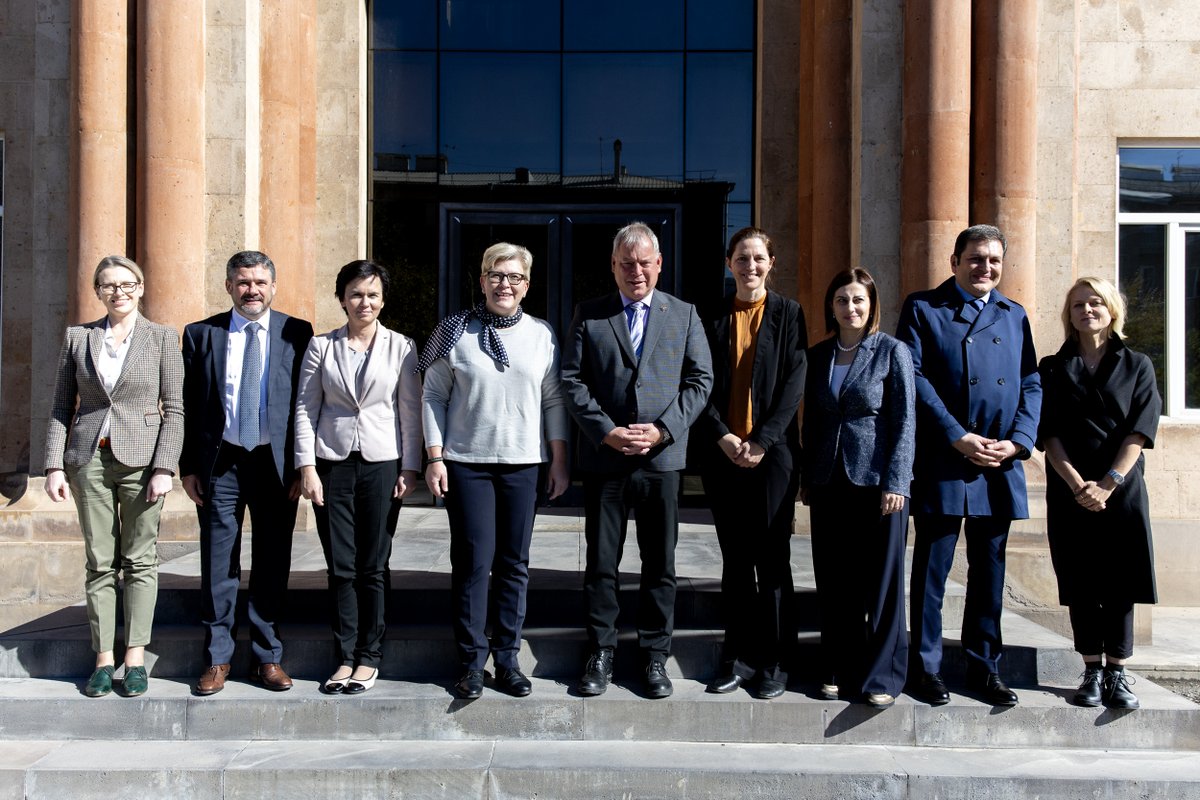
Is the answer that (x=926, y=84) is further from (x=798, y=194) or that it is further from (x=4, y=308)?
(x=4, y=308)

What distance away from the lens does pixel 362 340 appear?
197 inches

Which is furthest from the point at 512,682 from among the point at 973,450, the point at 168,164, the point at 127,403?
the point at 168,164

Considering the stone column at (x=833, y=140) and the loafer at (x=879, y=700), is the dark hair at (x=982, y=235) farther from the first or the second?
the stone column at (x=833, y=140)

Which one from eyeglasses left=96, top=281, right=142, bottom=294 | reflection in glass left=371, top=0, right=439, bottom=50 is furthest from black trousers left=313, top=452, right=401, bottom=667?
reflection in glass left=371, top=0, right=439, bottom=50

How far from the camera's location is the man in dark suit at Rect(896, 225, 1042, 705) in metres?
4.75

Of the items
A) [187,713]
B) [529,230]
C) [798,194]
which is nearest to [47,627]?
[187,713]

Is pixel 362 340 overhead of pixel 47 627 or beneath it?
overhead

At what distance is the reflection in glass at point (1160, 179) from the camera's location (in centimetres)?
856

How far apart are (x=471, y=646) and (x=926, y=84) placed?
5.53m

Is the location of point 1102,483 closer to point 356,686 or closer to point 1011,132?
point 356,686

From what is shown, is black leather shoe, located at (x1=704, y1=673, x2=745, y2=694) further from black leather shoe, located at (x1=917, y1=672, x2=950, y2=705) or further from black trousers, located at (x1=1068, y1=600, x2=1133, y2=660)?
black trousers, located at (x1=1068, y1=600, x2=1133, y2=660)

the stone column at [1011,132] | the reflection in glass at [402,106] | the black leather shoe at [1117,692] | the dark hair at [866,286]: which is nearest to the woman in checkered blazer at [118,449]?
the dark hair at [866,286]

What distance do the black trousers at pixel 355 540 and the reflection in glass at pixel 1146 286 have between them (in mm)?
6713

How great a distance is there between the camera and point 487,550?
4.82 m
